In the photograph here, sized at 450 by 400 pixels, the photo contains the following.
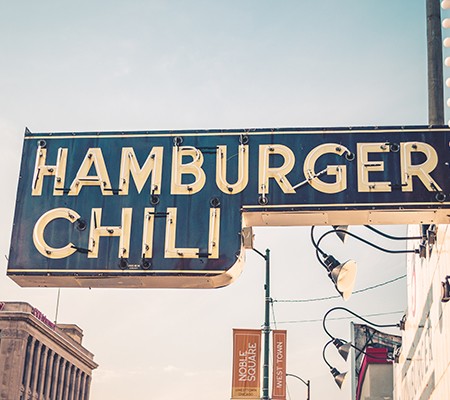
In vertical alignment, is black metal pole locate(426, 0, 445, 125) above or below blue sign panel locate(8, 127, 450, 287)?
above

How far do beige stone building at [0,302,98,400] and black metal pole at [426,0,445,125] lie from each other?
95.5 m

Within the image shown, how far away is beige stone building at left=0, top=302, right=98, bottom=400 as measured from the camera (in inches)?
4146

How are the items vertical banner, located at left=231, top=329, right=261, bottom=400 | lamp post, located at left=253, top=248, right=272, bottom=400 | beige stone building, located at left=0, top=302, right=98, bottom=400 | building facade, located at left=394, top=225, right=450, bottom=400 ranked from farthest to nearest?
beige stone building, located at left=0, top=302, right=98, bottom=400 → lamp post, located at left=253, top=248, right=272, bottom=400 → vertical banner, located at left=231, top=329, right=261, bottom=400 → building facade, located at left=394, top=225, right=450, bottom=400

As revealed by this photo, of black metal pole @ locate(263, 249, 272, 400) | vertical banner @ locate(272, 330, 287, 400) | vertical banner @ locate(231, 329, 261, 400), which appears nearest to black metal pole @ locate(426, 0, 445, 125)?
vertical banner @ locate(231, 329, 261, 400)

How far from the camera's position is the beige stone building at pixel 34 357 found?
10531 centimetres

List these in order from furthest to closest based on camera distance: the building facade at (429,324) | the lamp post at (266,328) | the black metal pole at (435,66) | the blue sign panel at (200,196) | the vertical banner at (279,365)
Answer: the vertical banner at (279,365), the lamp post at (266,328), the black metal pole at (435,66), the building facade at (429,324), the blue sign panel at (200,196)

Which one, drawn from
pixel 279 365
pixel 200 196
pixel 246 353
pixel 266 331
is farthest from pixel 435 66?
pixel 279 365

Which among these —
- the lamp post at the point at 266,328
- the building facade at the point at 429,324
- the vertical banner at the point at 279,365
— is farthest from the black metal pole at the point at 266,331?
the building facade at the point at 429,324

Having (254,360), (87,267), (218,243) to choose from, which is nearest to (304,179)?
(218,243)

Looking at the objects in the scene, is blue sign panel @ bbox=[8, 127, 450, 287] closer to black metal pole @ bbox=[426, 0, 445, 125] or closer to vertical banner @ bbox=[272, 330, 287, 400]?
black metal pole @ bbox=[426, 0, 445, 125]

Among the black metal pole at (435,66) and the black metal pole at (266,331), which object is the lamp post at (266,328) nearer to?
the black metal pole at (266,331)

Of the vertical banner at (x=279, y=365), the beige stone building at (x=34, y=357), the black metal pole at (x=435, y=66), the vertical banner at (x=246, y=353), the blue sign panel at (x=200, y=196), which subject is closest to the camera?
the blue sign panel at (x=200, y=196)

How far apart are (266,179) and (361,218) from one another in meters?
1.43

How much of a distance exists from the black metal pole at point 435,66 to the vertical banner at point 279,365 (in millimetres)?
11289
